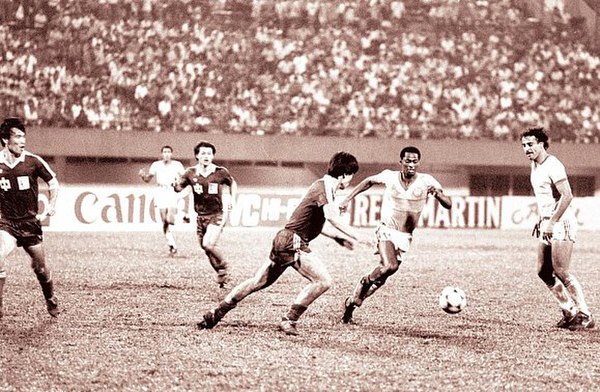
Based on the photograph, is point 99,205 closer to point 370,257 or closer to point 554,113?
point 370,257

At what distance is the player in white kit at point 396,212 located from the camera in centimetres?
1164

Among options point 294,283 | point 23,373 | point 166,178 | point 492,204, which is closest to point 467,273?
point 294,283

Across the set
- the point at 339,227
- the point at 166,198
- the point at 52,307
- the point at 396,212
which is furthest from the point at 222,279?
the point at 166,198

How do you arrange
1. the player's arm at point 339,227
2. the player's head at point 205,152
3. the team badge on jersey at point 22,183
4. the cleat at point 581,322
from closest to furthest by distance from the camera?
1. the player's arm at point 339,227
2. the team badge on jersey at point 22,183
3. the cleat at point 581,322
4. the player's head at point 205,152

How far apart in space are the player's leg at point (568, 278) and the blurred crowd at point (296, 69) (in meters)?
23.7

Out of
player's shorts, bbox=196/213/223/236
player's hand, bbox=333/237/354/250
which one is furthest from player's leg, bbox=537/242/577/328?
player's shorts, bbox=196/213/223/236

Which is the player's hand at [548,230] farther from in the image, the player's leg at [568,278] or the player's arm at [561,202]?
the player's leg at [568,278]

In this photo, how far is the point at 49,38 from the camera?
3469 cm

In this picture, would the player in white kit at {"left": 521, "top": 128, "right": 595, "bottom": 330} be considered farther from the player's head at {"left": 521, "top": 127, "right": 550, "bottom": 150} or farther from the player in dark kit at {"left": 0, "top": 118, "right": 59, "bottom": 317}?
the player in dark kit at {"left": 0, "top": 118, "right": 59, "bottom": 317}

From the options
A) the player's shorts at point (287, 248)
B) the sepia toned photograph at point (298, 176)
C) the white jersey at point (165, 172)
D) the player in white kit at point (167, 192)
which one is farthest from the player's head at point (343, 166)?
the white jersey at point (165, 172)

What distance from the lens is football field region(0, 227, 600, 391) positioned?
8.21 m

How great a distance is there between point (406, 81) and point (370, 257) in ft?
48.0

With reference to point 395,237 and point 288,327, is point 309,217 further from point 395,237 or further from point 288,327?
point 395,237

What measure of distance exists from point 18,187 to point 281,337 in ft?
11.3
